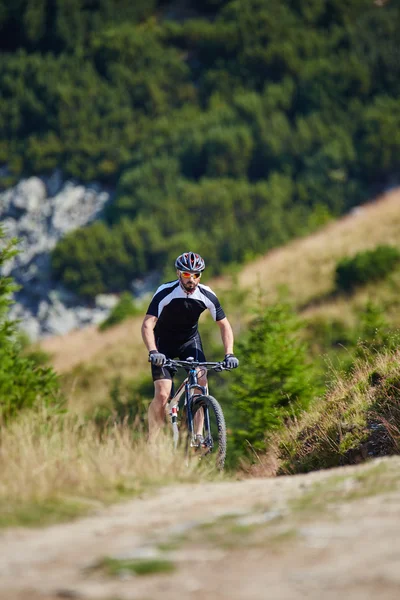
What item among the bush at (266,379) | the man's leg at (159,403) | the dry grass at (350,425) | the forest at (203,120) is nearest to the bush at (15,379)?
the man's leg at (159,403)

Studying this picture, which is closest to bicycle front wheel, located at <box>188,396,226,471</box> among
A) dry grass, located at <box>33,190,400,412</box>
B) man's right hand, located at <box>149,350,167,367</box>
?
man's right hand, located at <box>149,350,167,367</box>

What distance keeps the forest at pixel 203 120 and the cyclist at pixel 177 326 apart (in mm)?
41964

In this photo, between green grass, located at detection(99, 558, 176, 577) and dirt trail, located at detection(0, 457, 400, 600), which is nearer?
dirt trail, located at detection(0, 457, 400, 600)

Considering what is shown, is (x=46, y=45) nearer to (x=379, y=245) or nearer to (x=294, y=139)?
(x=294, y=139)

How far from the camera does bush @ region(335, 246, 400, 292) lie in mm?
28188

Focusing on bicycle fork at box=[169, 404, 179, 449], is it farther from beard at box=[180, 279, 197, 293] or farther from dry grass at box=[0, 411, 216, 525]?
beard at box=[180, 279, 197, 293]

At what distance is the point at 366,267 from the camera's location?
2823cm

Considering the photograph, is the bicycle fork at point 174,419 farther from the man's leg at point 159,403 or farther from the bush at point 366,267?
the bush at point 366,267

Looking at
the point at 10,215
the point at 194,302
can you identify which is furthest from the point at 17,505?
the point at 10,215

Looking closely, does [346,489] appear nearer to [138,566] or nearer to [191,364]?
[138,566]

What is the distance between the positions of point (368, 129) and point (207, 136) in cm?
1305

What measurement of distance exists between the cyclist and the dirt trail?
276 centimetres

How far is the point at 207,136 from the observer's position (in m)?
65.0

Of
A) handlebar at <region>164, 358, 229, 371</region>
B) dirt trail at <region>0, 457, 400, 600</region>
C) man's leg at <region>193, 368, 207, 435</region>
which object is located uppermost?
handlebar at <region>164, 358, 229, 371</region>
